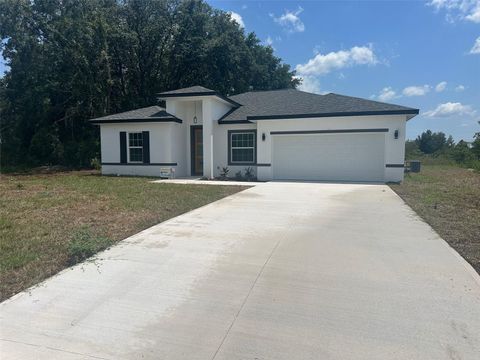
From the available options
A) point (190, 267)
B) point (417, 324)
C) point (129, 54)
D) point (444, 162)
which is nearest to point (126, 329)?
point (190, 267)

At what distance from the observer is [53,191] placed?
11.6 m

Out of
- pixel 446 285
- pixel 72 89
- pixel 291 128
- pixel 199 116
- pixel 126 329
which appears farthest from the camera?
pixel 72 89

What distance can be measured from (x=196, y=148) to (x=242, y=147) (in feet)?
8.67

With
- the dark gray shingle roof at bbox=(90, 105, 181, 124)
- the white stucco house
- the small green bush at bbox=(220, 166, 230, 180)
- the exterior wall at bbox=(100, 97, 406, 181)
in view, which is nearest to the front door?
the white stucco house

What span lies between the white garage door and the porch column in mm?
3092

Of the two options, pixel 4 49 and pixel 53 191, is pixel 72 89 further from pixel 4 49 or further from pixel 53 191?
pixel 53 191

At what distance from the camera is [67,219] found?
7.28 metres

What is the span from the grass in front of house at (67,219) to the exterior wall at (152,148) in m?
5.32

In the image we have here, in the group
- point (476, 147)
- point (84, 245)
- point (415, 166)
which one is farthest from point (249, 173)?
point (476, 147)

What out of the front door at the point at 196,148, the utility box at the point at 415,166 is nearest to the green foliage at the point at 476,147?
the utility box at the point at 415,166

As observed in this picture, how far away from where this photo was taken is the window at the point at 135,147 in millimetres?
18281

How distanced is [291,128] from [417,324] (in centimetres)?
1371

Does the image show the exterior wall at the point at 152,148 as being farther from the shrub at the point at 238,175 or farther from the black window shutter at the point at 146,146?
the shrub at the point at 238,175

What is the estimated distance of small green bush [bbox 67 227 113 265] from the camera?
5.02 metres
